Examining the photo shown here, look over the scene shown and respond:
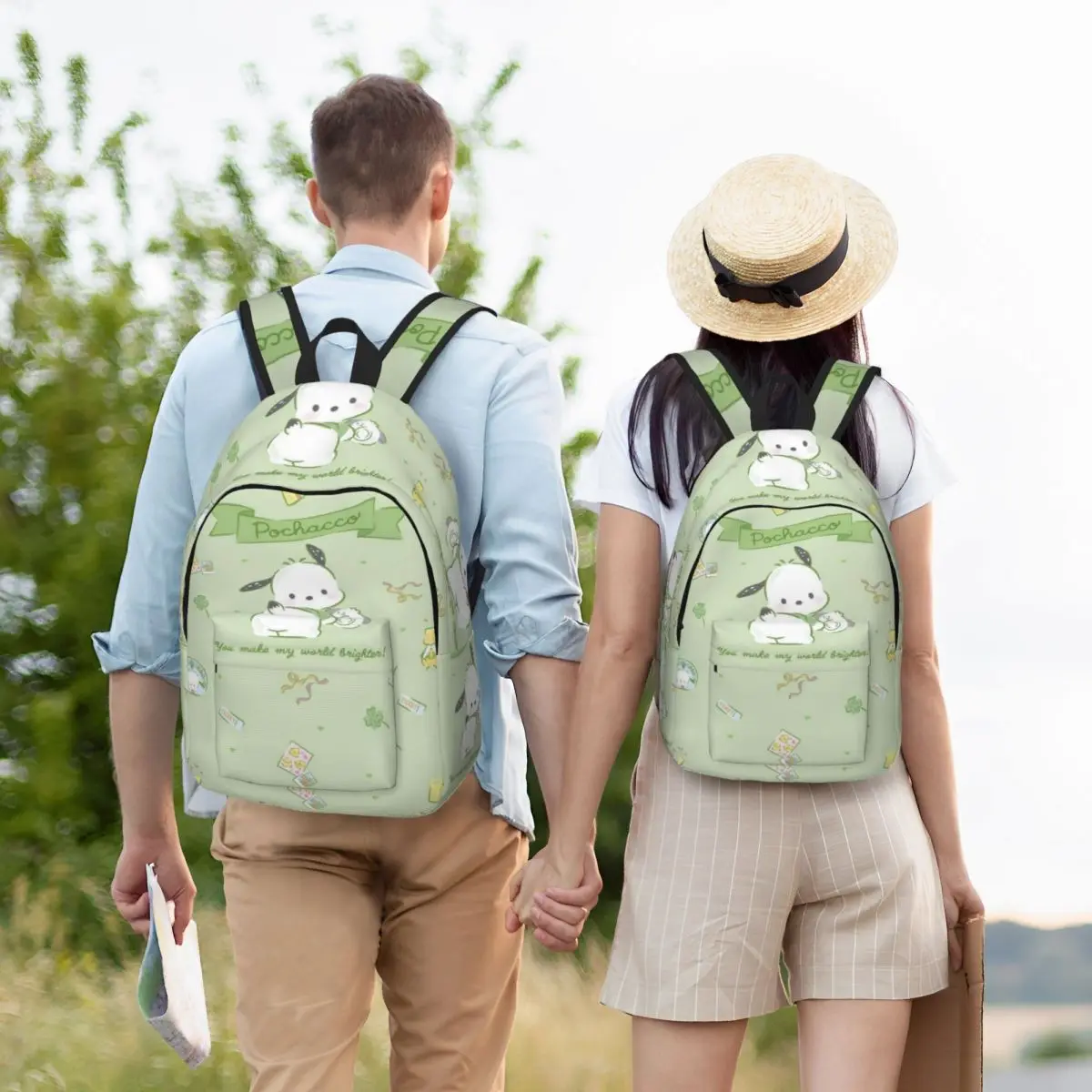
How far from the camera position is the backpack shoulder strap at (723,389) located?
6.12 ft

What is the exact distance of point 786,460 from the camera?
1818mm

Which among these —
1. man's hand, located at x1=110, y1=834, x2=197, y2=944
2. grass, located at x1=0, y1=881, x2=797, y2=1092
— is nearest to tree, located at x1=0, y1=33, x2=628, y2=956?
grass, located at x1=0, y1=881, x2=797, y2=1092

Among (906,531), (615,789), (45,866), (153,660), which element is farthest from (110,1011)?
(906,531)

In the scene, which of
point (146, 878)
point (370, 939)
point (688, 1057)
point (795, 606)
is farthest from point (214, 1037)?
point (795, 606)

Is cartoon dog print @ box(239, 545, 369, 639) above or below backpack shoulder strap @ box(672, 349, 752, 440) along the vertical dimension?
below

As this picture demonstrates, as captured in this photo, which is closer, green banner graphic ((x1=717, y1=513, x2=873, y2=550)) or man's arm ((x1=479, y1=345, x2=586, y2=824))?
green banner graphic ((x1=717, y1=513, x2=873, y2=550))

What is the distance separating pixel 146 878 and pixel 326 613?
66 centimetres

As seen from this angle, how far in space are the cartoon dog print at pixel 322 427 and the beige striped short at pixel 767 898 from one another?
613 millimetres

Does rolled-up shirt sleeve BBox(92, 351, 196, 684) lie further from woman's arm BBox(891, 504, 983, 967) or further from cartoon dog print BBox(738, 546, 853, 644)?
woman's arm BBox(891, 504, 983, 967)

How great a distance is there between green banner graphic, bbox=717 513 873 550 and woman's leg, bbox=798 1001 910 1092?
598mm

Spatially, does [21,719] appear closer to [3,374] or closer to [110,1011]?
[3,374]

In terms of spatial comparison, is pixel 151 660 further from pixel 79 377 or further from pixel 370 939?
pixel 79 377

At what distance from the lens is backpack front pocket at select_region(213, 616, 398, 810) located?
175 cm

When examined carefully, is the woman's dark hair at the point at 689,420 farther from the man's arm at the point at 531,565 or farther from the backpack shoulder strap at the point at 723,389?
the man's arm at the point at 531,565
